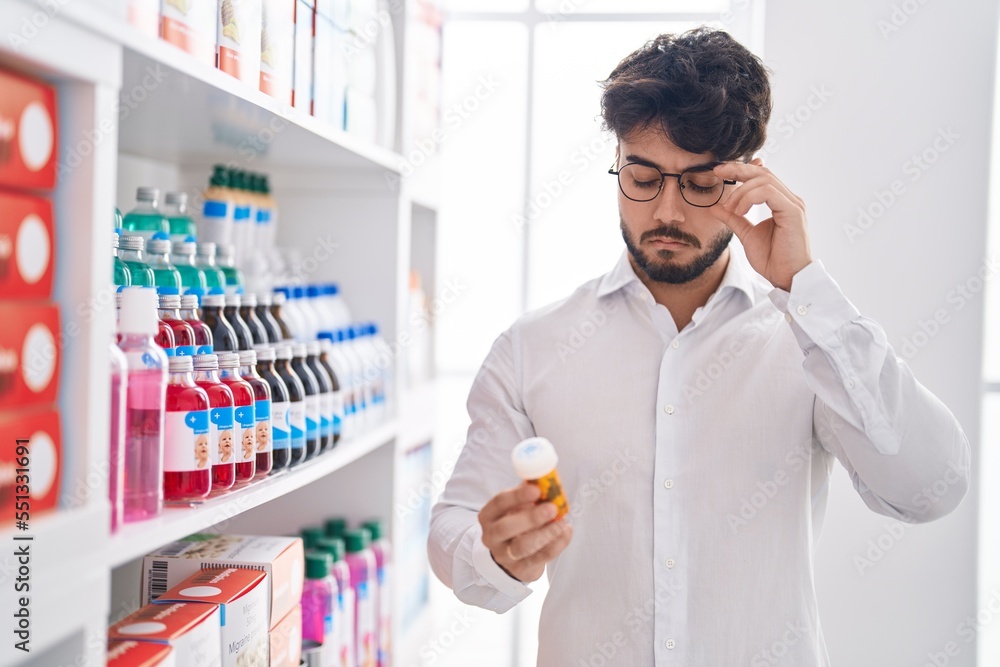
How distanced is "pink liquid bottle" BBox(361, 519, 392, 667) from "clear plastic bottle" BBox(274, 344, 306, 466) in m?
0.67

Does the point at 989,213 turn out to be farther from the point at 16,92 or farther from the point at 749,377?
the point at 16,92

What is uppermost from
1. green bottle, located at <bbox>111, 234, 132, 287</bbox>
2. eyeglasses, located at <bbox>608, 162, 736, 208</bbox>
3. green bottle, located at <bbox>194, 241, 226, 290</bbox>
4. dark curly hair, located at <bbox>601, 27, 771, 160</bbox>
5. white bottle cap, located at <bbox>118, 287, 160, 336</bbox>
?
dark curly hair, located at <bbox>601, 27, 771, 160</bbox>

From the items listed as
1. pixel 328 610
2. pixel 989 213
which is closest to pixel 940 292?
pixel 989 213

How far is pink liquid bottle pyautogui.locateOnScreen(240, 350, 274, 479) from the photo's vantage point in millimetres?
1354

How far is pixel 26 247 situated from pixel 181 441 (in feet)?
1.26

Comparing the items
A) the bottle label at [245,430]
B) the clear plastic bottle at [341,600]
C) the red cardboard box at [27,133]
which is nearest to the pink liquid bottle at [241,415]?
the bottle label at [245,430]

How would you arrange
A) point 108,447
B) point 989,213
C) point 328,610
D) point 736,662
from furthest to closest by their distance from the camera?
point 989,213 < point 328,610 < point 736,662 < point 108,447

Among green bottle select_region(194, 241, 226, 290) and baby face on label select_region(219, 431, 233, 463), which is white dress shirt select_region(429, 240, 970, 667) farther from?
green bottle select_region(194, 241, 226, 290)

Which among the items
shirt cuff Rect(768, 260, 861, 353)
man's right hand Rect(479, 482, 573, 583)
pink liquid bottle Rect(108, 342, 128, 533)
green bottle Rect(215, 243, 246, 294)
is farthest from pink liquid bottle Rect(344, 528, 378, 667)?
shirt cuff Rect(768, 260, 861, 353)

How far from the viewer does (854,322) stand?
131 centimetres

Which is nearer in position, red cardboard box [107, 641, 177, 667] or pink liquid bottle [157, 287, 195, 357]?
red cardboard box [107, 641, 177, 667]

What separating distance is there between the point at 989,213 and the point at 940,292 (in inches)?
9.5

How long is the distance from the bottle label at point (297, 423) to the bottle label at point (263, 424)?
10cm

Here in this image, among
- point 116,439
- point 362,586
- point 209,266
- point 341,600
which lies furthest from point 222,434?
point 362,586
